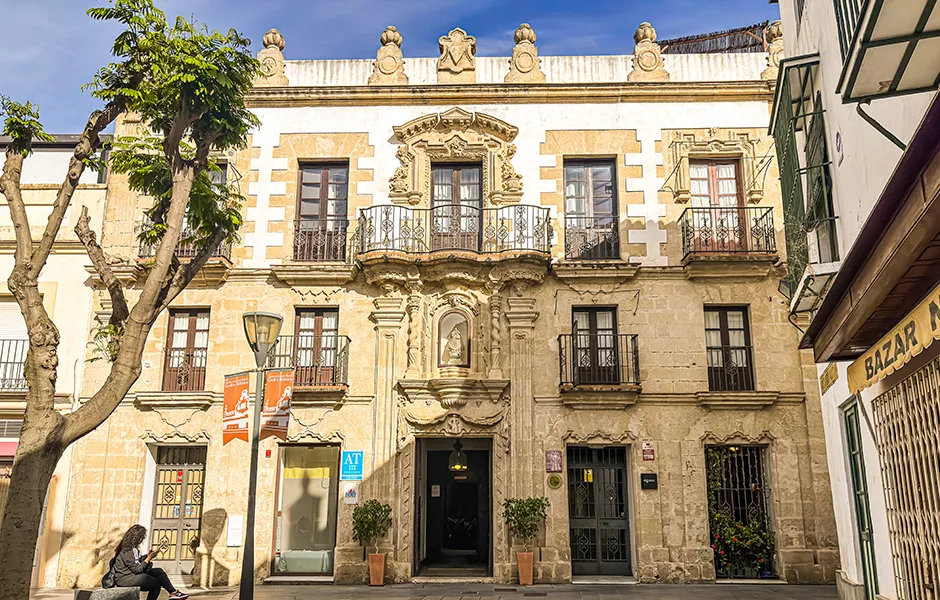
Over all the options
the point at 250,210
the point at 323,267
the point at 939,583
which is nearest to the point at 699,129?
the point at 323,267

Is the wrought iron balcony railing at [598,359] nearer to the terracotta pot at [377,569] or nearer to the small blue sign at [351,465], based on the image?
the small blue sign at [351,465]

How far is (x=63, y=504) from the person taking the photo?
15641mm

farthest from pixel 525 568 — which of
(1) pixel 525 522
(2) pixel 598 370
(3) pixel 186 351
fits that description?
(3) pixel 186 351

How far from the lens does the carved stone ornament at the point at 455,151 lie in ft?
55.5

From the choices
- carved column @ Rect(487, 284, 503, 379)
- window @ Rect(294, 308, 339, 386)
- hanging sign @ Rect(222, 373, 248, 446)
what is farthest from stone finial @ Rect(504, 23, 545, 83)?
hanging sign @ Rect(222, 373, 248, 446)

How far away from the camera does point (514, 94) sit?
683 inches

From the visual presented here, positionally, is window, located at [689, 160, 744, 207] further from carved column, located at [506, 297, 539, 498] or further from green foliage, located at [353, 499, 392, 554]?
green foliage, located at [353, 499, 392, 554]

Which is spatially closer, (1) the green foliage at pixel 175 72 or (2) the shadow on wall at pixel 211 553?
(1) the green foliage at pixel 175 72

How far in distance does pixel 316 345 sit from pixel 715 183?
29.9 ft

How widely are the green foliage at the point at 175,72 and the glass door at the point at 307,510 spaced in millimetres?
7703

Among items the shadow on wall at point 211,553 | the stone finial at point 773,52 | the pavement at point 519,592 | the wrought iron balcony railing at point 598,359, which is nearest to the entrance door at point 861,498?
the pavement at point 519,592

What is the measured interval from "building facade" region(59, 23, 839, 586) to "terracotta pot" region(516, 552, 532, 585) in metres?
0.40

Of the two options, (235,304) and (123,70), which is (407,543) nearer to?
(235,304)

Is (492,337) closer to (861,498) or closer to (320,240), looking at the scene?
(320,240)
